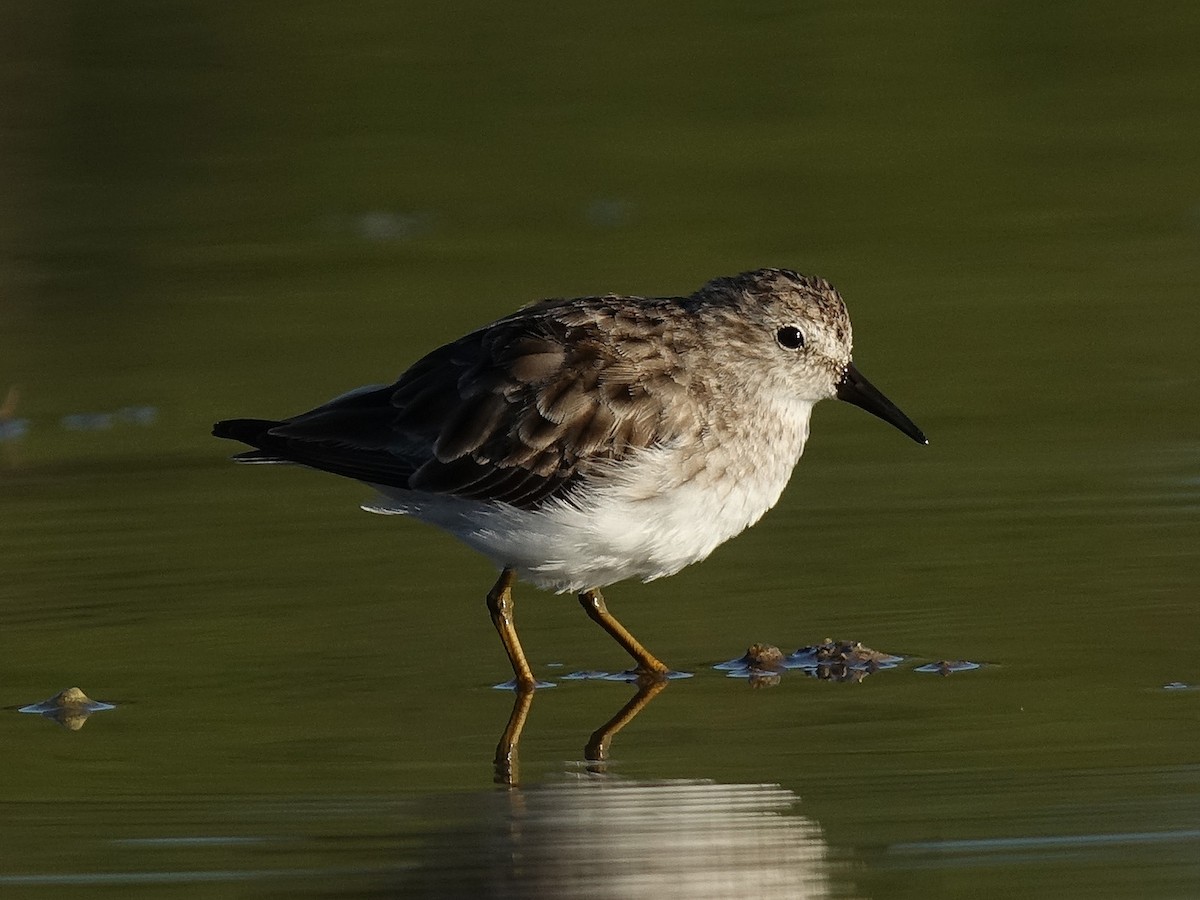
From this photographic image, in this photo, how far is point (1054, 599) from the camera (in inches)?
338

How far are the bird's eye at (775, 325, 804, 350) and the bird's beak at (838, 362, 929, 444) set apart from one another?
0.92ft

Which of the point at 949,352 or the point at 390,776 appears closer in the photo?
the point at 390,776

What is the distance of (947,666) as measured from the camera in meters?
7.93

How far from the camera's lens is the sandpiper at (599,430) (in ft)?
27.4

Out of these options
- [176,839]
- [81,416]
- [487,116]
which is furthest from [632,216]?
[176,839]

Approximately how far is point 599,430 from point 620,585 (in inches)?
58.7

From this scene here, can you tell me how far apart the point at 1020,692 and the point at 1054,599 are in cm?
104

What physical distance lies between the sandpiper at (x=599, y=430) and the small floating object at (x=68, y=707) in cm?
140

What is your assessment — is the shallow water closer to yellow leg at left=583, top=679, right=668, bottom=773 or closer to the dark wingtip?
yellow leg at left=583, top=679, right=668, bottom=773

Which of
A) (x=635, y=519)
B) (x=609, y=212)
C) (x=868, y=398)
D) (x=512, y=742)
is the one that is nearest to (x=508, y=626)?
(x=635, y=519)

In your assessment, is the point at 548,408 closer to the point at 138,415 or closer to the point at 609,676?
the point at 609,676

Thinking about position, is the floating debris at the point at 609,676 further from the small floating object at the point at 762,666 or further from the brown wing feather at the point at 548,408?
the brown wing feather at the point at 548,408

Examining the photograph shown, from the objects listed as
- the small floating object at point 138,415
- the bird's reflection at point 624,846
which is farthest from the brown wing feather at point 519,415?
the small floating object at point 138,415

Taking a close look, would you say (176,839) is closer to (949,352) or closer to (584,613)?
(584,613)
